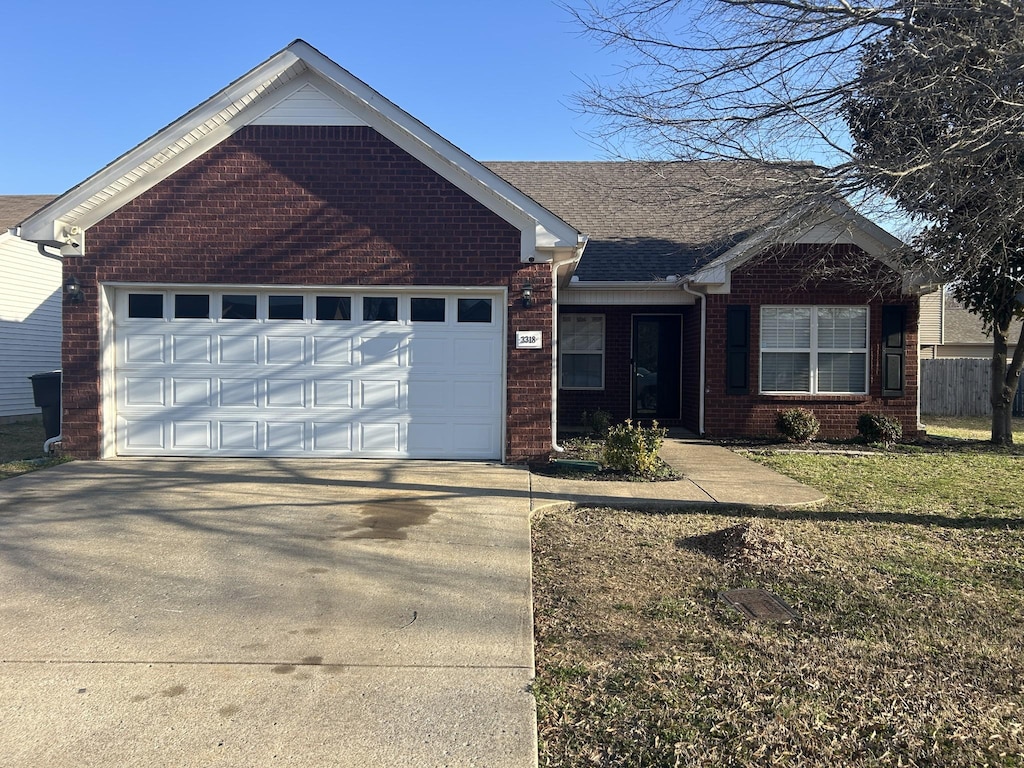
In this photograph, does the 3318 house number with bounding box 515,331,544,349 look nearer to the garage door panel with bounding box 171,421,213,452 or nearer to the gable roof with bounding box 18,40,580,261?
the gable roof with bounding box 18,40,580,261

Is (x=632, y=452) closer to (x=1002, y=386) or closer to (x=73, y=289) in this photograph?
(x=73, y=289)

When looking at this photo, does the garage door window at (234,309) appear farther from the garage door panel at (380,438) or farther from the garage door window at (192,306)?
the garage door panel at (380,438)

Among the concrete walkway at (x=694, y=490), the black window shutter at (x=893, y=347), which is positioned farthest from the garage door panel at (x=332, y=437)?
the black window shutter at (x=893, y=347)

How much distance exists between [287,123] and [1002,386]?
13263 millimetres

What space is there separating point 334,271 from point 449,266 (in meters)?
1.57

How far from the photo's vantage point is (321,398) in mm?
10195

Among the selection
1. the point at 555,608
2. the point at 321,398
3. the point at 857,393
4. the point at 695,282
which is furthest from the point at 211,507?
the point at 857,393

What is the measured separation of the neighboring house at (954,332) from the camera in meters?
28.2

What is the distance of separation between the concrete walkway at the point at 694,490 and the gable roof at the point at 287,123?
3.27m

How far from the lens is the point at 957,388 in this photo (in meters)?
22.5

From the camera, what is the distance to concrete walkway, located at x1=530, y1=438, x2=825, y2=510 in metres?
7.83

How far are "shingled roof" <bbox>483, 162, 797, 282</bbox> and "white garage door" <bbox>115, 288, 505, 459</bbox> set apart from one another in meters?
2.94

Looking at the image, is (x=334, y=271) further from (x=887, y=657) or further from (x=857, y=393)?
(x=857, y=393)

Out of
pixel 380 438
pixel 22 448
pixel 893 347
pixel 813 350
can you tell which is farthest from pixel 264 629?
pixel 893 347
